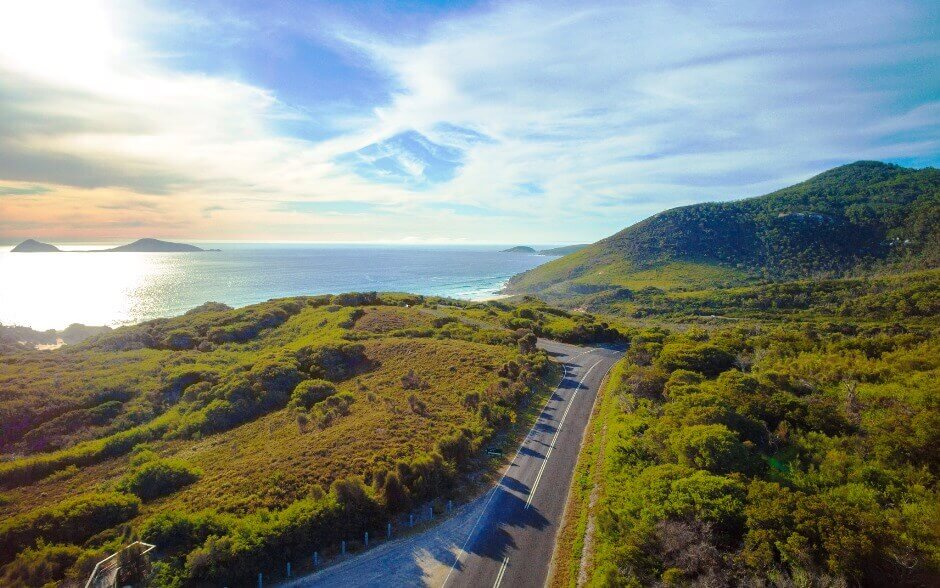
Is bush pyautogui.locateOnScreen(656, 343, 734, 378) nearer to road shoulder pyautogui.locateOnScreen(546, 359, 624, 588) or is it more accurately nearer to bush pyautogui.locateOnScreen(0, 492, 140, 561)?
road shoulder pyautogui.locateOnScreen(546, 359, 624, 588)

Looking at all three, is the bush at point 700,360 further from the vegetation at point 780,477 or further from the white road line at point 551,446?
the white road line at point 551,446

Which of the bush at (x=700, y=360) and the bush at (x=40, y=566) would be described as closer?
the bush at (x=40, y=566)

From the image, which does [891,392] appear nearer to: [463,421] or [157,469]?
[463,421]

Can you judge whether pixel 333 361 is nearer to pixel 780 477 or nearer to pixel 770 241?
pixel 780 477

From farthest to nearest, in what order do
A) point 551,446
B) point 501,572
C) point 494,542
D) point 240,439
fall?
1. point 240,439
2. point 551,446
3. point 494,542
4. point 501,572

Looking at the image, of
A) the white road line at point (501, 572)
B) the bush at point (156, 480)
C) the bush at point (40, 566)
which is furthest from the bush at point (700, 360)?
the bush at point (40, 566)

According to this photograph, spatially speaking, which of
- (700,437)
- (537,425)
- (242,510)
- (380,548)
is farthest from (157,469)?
(700,437)

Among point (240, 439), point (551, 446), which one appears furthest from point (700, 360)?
point (240, 439)
